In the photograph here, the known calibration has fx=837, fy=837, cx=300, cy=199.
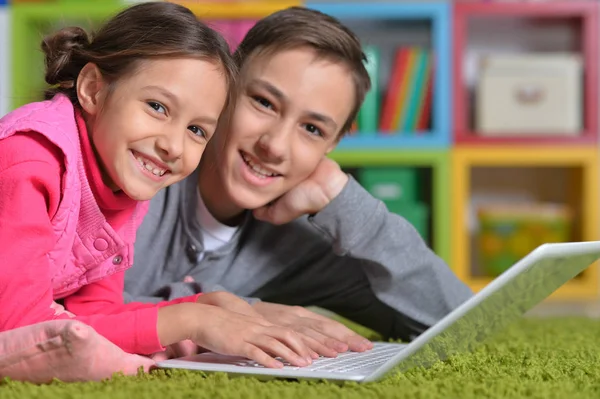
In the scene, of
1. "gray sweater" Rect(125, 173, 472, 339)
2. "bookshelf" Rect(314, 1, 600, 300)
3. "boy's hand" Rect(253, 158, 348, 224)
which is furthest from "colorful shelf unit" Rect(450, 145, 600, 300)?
"boy's hand" Rect(253, 158, 348, 224)

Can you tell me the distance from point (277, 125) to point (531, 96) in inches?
58.1

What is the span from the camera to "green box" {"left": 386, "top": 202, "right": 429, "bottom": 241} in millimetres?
2432

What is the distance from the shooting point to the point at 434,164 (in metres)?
2.46

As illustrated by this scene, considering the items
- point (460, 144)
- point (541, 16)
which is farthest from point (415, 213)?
point (541, 16)

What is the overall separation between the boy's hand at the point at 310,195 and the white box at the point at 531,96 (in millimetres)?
1339

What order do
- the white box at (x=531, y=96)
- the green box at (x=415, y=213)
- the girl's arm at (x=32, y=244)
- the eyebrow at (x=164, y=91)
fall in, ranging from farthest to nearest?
1. the white box at (x=531, y=96)
2. the green box at (x=415, y=213)
3. the eyebrow at (x=164, y=91)
4. the girl's arm at (x=32, y=244)

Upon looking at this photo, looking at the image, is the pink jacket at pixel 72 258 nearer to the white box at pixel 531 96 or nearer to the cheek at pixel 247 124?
the cheek at pixel 247 124

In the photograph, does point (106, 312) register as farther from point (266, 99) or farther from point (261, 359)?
point (266, 99)

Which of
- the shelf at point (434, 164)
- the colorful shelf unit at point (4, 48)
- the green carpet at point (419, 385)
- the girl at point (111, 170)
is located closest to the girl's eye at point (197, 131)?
the girl at point (111, 170)

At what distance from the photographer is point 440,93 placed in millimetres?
2480

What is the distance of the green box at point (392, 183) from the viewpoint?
8.16 feet

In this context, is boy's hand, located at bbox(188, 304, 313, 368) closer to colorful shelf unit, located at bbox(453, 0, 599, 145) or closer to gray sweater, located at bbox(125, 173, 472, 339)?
gray sweater, located at bbox(125, 173, 472, 339)

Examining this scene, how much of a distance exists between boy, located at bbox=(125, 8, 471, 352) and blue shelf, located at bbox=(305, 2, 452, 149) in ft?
3.52

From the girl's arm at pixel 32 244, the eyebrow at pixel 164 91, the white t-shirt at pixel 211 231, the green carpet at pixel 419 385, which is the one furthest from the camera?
the white t-shirt at pixel 211 231
